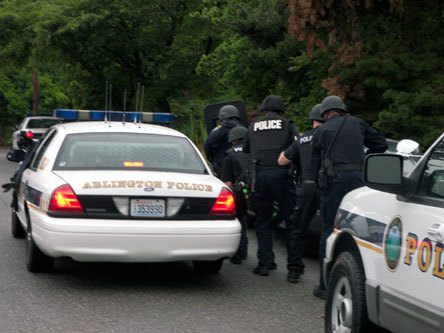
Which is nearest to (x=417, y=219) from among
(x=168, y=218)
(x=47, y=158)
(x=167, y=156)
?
(x=168, y=218)

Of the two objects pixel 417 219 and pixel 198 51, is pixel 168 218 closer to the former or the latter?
pixel 417 219

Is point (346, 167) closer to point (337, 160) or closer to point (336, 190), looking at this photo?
point (337, 160)

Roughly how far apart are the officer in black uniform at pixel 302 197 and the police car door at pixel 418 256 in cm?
340

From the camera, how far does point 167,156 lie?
8164 mm

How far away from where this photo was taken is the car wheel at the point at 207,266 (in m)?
8.41

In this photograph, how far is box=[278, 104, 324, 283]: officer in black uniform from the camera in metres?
8.23

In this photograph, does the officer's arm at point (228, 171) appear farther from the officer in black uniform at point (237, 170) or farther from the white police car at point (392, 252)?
the white police car at point (392, 252)

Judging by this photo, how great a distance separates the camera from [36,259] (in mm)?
8102

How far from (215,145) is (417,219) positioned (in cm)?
569

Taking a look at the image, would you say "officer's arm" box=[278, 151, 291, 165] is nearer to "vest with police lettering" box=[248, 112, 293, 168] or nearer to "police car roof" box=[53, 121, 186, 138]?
"vest with police lettering" box=[248, 112, 293, 168]

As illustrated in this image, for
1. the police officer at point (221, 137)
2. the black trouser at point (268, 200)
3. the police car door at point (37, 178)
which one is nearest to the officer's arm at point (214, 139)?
the police officer at point (221, 137)

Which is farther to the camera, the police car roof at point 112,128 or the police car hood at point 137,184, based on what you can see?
the police car roof at point 112,128

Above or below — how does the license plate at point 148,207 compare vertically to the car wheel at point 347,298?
above

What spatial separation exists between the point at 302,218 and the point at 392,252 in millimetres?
3562
